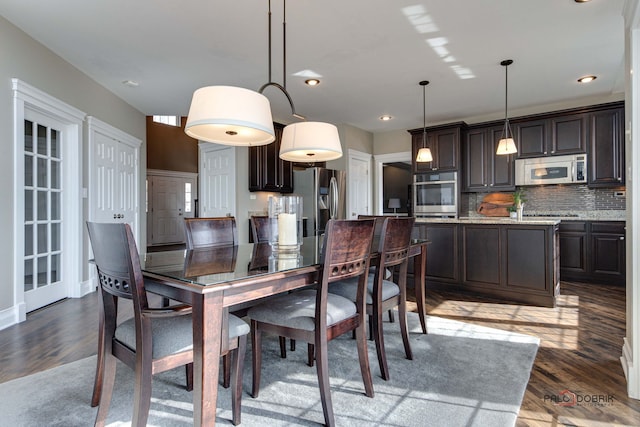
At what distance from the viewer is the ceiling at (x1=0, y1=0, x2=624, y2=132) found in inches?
104

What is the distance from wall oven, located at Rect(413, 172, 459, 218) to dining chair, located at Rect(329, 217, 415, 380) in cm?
367

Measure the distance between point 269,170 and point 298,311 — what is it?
420 centimetres

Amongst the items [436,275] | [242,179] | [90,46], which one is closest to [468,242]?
[436,275]

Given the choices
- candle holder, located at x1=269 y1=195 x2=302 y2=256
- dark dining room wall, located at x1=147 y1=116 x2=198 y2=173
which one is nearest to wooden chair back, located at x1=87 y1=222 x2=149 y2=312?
candle holder, located at x1=269 y1=195 x2=302 y2=256

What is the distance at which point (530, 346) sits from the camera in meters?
2.39

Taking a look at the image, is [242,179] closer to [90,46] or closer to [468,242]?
[90,46]

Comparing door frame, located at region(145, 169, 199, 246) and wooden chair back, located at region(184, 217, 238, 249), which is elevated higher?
door frame, located at region(145, 169, 199, 246)

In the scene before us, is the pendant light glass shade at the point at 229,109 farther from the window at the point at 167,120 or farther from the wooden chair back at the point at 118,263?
the window at the point at 167,120

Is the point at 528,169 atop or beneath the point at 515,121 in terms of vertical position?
beneath

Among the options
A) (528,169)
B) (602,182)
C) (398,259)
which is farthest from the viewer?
(528,169)

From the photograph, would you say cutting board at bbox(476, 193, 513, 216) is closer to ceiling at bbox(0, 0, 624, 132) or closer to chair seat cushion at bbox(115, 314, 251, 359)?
ceiling at bbox(0, 0, 624, 132)

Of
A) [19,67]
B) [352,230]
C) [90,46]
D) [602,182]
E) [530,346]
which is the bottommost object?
[530,346]

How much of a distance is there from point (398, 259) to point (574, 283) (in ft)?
12.5

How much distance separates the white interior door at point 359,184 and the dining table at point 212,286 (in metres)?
4.70
